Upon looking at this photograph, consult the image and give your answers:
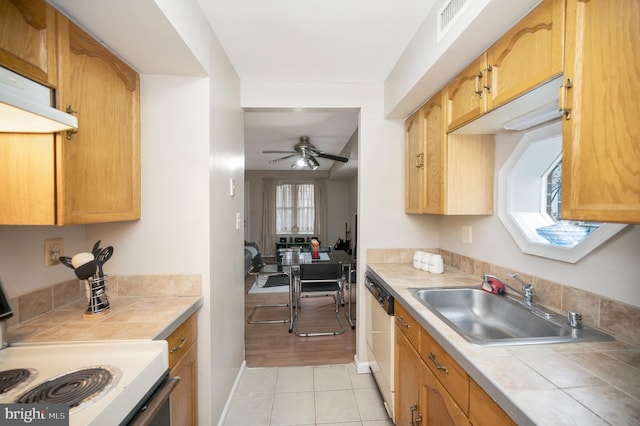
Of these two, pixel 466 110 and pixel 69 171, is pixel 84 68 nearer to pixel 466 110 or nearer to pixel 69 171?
pixel 69 171

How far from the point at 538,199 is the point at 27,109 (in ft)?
6.86

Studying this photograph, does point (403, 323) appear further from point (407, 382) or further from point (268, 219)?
point (268, 219)

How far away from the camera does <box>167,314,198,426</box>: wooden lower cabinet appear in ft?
3.85

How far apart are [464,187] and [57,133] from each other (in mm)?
1961

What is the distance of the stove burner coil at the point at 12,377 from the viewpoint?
2.40 ft

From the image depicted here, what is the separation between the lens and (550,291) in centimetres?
121

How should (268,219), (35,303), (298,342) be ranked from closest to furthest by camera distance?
(35,303) → (298,342) → (268,219)

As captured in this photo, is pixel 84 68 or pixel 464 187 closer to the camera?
pixel 84 68

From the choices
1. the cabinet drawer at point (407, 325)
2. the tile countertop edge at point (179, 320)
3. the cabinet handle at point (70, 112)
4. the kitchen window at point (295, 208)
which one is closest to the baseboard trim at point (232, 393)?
the tile countertop edge at point (179, 320)

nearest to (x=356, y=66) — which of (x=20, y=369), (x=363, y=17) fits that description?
(x=363, y=17)

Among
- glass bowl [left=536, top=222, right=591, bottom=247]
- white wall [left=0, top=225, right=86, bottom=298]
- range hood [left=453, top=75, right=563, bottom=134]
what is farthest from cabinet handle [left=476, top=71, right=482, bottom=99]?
white wall [left=0, top=225, right=86, bottom=298]

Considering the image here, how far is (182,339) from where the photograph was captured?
127cm

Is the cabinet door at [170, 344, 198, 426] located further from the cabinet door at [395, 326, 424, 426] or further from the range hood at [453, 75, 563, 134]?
the range hood at [453, 75, 563, 134]

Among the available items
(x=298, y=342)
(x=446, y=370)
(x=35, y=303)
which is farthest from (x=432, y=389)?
(x=298, y=342)
